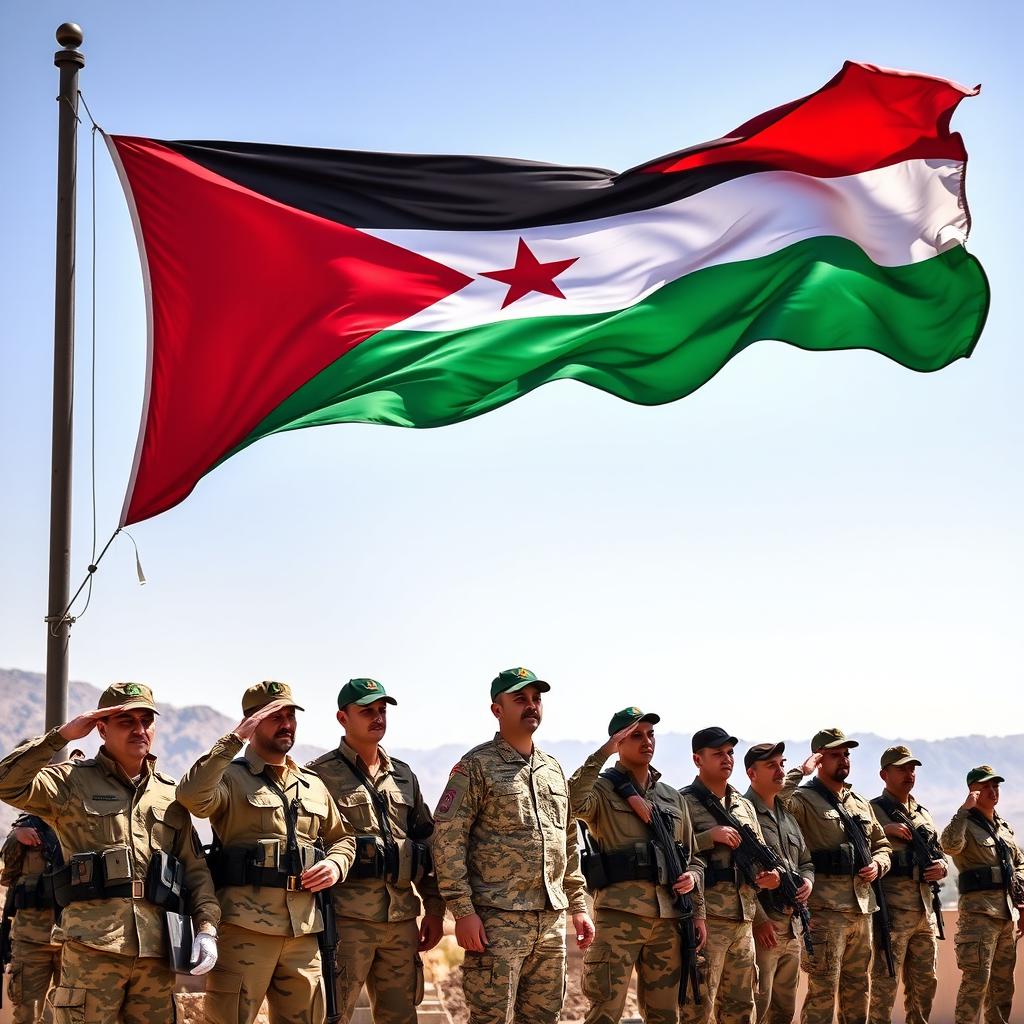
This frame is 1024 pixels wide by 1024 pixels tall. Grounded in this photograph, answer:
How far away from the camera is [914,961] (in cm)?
1062

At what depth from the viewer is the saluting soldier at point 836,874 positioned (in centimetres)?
962

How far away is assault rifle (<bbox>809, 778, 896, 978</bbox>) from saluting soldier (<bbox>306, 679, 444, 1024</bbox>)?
11.5 ft

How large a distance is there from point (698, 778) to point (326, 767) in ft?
8.62

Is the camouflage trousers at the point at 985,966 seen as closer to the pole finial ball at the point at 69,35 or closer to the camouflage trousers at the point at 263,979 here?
the camouflage trousers at the point at 263,979

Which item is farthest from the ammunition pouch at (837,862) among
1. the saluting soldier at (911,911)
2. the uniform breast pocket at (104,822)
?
the uniform breast pocket at (104,822)

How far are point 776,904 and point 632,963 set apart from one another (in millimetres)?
1554

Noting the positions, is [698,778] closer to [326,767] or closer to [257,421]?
[326,767]

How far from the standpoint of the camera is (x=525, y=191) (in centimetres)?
868

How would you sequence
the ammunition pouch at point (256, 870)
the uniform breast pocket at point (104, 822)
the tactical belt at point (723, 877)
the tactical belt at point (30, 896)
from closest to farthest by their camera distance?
the uniform breast pocket at point (104, 822) < the ammunition pouch at point (256, 870) < the tactical belt at point (30, 896) < the tactical belt at point (723, 877)

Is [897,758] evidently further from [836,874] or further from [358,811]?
[358,811]

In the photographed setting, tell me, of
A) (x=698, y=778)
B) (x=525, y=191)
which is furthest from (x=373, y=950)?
(x=525, y=191)

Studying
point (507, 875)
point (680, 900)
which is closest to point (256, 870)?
point (507, 875)

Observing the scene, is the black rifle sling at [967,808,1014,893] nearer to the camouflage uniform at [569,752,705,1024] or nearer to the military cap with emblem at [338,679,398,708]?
the camouflage uniform at [569,752,705,1024]

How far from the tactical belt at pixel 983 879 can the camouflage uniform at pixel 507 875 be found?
527cm
